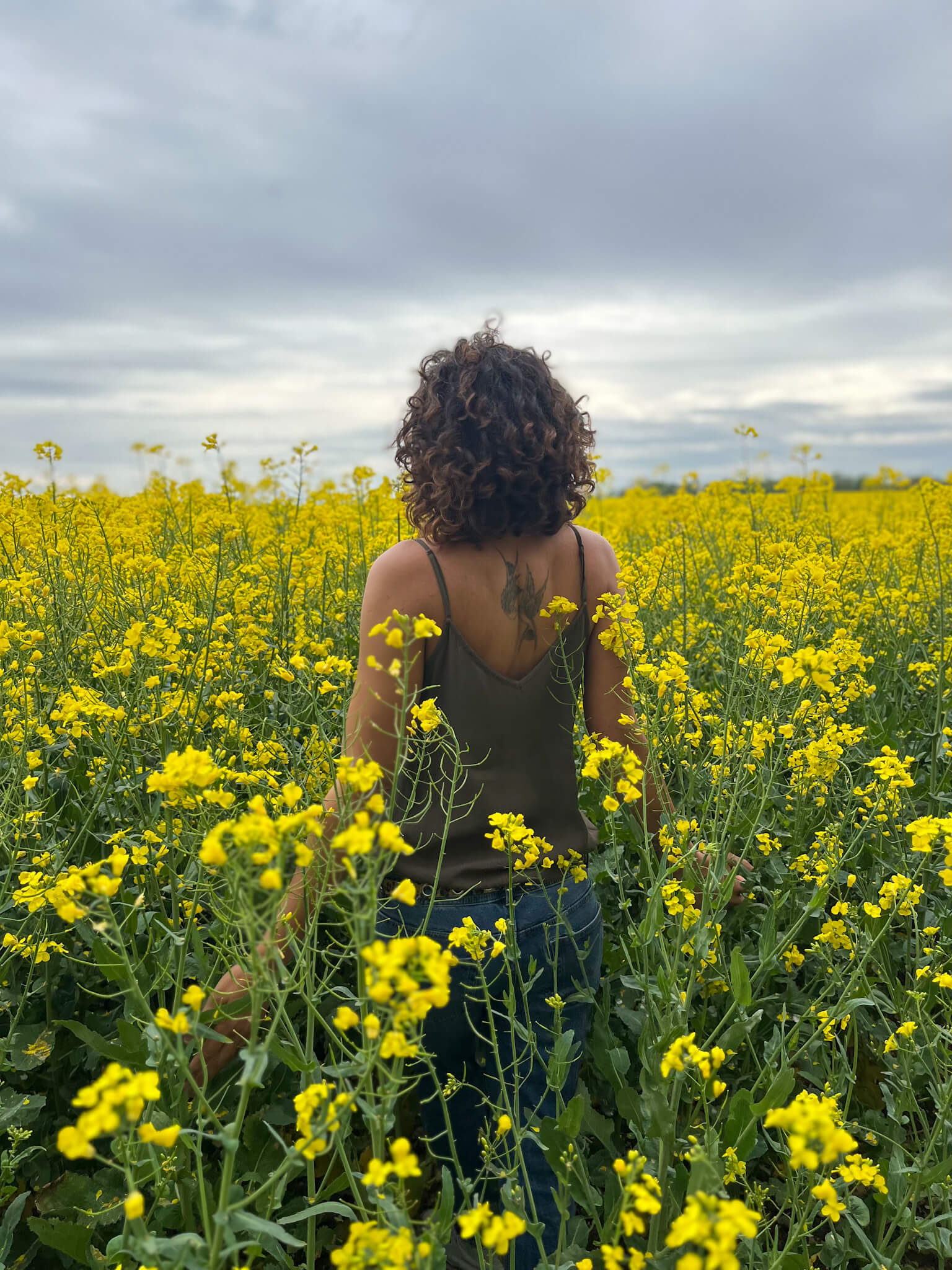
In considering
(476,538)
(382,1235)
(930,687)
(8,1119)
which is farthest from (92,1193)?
(930,687)

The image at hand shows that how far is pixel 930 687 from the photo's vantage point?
4.11 metres

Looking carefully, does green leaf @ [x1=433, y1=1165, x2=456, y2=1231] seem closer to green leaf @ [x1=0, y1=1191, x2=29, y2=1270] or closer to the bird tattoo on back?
green leaf @ [x1=0, y1=1191, x2=29, y2=1270]

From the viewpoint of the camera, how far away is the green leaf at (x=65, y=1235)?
5.52ft

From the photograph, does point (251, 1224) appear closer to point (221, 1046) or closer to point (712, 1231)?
point (712, 1231)

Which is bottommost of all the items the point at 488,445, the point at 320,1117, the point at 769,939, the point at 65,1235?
the point at 65,1235

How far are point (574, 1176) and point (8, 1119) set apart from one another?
1.25 meters

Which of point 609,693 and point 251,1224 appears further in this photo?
point 609,693

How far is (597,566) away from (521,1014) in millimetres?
1112

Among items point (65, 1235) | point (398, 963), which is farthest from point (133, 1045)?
point (398, 963)

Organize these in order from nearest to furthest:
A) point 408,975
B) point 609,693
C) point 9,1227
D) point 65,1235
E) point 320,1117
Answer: point 408,975, point 320,1117, point 65,1235, point 9,1227, point 609,693

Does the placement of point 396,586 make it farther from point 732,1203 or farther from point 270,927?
point 732,1203

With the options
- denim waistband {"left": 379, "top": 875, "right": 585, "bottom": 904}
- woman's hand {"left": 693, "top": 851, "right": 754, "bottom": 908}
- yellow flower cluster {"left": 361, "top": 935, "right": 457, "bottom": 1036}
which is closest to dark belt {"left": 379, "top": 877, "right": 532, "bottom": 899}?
denim waistband {"left": 379, "top": 875, "right": 585, "bottom": 904}

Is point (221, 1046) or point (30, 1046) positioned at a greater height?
point (221, 1046)

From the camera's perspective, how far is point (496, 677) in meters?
2.00
